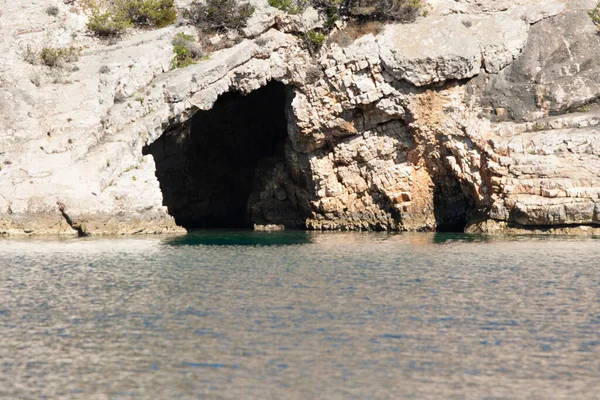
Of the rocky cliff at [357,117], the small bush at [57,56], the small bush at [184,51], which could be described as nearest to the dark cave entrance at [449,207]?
the rocky cliff at [357,117]

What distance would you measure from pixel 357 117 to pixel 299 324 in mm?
23678

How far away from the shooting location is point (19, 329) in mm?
17812

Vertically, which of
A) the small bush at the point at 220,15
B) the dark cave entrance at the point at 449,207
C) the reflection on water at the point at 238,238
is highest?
the small bush at the point at 220,15

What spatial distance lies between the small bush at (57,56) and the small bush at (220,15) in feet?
19.9

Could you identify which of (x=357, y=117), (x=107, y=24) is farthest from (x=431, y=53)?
(x=107, y=24)

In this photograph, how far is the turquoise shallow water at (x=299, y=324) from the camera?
14234 millimetres

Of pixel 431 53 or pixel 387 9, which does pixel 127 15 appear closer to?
pixel 387 9

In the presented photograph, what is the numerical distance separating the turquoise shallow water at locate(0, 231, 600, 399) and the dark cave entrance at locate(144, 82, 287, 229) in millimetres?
17850

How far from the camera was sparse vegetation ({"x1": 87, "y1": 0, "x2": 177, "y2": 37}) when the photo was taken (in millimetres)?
42156

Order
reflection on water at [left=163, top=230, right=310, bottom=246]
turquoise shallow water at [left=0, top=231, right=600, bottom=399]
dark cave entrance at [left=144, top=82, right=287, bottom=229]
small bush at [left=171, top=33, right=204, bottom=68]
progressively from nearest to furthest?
turquoise shallow water at [left=0, top=231, right=600, bottom=399]
reflection on water at [left=163, top=230, right=310, bottom=246]
small bush at [left=171, top=33, right=204, bottom=68]
dark cave entrance at [left=144, top=82, right=287, bottom=229]

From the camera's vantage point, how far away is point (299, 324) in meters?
18.2

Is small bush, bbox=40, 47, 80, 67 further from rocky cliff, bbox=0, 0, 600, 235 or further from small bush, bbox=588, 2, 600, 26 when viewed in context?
small bush, bbox=588, 2, 600, 26

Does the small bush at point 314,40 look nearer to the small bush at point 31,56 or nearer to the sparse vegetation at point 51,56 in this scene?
the sparse vegetation at point 51,56

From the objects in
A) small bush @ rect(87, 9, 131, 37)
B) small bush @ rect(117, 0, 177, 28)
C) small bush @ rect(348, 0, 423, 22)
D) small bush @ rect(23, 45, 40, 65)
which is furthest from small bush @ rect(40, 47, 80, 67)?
small bush @ rect(348, 0, 423, 22)
